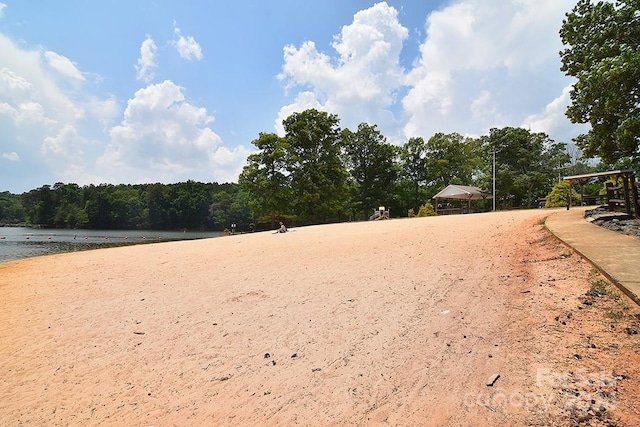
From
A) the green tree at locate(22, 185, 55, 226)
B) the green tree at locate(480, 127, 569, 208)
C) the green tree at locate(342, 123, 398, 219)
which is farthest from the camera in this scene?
the green tree at locate(22, 185, 55, 226)

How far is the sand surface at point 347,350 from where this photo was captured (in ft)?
8.18

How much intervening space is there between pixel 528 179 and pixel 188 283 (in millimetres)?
32348

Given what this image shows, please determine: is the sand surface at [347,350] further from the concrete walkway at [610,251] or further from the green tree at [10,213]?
the green tree at [10,213]

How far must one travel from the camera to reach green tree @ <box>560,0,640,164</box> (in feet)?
25.8

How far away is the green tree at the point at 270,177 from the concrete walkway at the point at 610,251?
29.2 metres

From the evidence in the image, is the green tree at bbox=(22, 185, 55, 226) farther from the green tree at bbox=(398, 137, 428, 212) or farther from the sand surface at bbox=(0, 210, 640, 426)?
the sand surface at bbox=(0, 210, 640, 426)

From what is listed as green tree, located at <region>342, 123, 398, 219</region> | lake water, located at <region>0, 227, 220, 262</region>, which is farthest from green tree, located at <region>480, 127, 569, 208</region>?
lake water, located at <region>0, 227, 220, 262</region>

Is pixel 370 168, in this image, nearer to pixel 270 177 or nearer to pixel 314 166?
pixel 314 166

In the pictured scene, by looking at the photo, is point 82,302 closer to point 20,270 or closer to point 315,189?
point 20,270

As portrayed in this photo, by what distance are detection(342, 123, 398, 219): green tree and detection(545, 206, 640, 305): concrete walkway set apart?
35.9 m

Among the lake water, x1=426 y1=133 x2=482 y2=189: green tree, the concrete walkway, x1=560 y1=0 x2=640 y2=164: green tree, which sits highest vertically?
x1=426 y1=133 x2=482 y2=189: green tree

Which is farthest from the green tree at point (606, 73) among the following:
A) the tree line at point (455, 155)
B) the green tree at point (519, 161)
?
the green tree at point (519, 161)

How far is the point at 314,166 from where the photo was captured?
3656 cm

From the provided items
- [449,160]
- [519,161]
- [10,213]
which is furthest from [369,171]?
[10,213]
